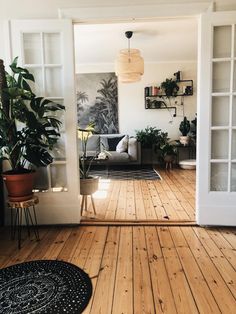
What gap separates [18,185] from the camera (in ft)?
8.18

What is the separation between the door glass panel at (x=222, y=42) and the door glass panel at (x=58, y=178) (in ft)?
6.26

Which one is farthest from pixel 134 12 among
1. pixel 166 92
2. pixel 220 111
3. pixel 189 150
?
pixel 189 150

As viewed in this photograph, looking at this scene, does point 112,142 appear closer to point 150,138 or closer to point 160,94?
point 150,138

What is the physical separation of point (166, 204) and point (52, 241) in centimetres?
165

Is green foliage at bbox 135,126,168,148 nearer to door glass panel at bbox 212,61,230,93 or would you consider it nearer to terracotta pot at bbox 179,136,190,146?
terracotta pot at bbox 179,136,190,146

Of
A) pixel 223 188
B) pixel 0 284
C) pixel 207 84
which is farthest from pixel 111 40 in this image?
pixel 0 284

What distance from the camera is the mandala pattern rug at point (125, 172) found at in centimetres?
548

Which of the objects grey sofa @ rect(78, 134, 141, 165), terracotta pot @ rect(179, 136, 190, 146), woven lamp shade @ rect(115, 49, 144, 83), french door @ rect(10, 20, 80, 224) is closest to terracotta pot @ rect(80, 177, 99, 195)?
french door @ rect(10, 20, 80, 224)

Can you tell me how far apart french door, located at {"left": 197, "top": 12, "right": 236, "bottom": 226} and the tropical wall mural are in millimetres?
4304

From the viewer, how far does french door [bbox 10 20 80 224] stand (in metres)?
2.74

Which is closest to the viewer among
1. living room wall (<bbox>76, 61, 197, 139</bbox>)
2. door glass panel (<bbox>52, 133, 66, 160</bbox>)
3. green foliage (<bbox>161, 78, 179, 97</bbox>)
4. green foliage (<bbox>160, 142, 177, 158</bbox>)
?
door glass panel (<bbox>52, 133, 66, 160</bbox>)

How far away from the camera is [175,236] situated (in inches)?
105

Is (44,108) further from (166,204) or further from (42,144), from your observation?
(166,204)

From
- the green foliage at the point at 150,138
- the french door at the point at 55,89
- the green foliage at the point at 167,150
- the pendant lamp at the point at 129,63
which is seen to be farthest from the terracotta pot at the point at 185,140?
the french door at the point at 55,89
